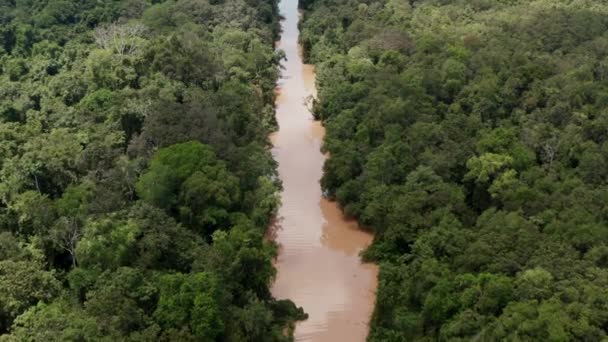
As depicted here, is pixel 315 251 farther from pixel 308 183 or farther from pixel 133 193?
pixel 133 193

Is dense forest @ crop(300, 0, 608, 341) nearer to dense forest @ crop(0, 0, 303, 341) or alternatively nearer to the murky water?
the murky water

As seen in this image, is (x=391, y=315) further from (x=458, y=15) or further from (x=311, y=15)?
(x=311, y=15)

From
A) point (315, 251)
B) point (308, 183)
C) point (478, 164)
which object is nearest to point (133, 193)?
point (315, 251)

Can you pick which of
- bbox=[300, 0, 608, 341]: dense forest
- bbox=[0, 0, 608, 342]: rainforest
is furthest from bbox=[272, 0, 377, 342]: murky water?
bbox=[300, 0, 608, 341]: dense forest

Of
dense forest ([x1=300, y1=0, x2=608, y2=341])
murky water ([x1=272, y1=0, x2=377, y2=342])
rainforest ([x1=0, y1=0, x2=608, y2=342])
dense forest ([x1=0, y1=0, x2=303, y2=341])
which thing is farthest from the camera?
murky water ([x1=272, y1=0, x2=377, y2=342])

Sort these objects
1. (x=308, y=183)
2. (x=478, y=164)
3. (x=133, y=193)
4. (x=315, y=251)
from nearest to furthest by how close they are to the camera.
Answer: (x=133, y=193) < (x=478, y=164) < (x=315, y=251) < (x=308, y=183)

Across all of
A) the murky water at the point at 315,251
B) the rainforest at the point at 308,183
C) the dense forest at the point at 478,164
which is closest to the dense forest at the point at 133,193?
the rainforest at the point at 308,183
